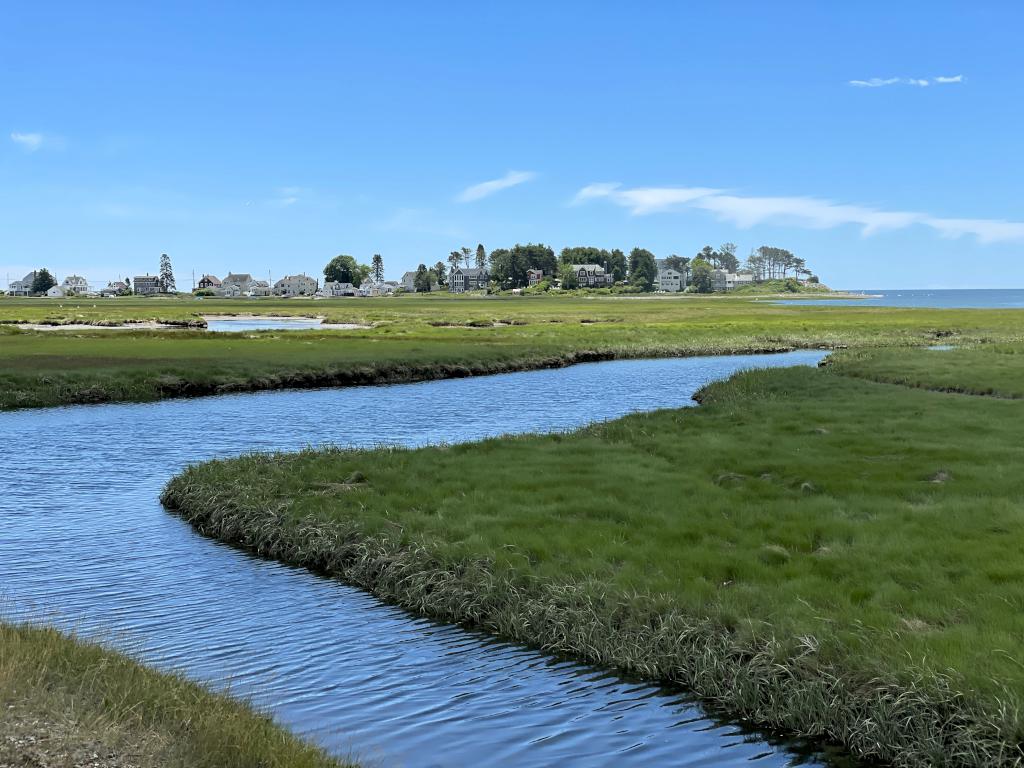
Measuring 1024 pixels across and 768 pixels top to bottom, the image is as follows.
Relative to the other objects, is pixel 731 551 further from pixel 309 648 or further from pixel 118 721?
pixel 118 721

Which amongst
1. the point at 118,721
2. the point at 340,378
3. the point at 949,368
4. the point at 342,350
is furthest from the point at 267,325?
the point at 118,721

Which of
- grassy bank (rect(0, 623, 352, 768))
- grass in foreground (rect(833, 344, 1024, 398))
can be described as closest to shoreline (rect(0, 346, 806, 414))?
grass in foreground (rect(833, 344, 1024, 398))

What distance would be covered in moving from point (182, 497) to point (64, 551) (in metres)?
4.88

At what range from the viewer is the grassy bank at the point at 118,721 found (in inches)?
347

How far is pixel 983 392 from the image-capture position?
144 ft

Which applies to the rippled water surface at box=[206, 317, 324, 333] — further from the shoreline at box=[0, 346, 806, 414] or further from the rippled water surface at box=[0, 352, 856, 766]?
the rippled water surface at box=[0, 352, 856, 766]

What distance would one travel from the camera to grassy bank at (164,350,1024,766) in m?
11.8

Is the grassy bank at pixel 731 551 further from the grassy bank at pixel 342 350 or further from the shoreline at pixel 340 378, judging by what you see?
the grassy bank at pixel 342 350

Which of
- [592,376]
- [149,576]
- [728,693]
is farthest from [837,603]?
[592,376]

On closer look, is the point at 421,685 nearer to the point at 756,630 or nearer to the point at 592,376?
the point at 756,630

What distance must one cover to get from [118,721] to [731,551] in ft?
35.4

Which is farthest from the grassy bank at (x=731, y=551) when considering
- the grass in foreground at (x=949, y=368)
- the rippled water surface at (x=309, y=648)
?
the grass in foreground at (x=949, y=368)

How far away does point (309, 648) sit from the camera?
15000mm

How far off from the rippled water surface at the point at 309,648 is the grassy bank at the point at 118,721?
1.68 m
